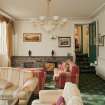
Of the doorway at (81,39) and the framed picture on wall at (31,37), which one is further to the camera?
the doorway at (81,39)

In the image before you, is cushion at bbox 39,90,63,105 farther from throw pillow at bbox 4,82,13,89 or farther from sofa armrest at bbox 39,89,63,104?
throw pillow at bbox 4,82,13,89

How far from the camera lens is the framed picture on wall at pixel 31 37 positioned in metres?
11.0

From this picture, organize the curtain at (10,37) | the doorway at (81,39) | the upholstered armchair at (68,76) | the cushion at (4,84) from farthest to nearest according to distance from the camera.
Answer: the doorway at (81,39) < the curtain at (10,37) < the upholstered armchair at (68,76) < the cushion at (4,84)

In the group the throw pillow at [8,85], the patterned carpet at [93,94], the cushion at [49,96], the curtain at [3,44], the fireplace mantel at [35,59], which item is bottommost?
the patterned carpet at [93,94]

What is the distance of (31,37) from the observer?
11.0 metres

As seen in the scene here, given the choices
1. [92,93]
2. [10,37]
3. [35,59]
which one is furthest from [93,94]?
[10,37]

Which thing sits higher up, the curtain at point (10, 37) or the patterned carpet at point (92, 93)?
the curtain at point (10, 37)

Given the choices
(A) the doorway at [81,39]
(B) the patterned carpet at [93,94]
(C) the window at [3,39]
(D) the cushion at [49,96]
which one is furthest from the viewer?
(A) the doorway at [81,39]

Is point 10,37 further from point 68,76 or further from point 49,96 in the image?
point 49,96

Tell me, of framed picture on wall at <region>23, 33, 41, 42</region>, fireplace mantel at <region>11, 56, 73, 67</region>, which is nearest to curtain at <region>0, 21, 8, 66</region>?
fireplace mantel at <region>11, 56, 73, 67</region>

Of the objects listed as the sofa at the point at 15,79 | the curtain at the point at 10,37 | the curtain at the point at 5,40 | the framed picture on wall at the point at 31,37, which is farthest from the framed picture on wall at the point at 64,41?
the sofa at the point at 15,79

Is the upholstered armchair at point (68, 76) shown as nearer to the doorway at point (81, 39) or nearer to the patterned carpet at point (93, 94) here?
the patterned carpet at point (93, 94)

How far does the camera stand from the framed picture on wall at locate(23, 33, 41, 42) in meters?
Answer: 11.0

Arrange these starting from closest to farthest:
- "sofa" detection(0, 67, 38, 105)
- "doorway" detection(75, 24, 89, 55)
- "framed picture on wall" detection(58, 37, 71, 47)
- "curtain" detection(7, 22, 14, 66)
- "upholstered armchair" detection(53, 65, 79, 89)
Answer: "sofa" detection(0, 67, 38, 105)
"upholstered armchair" detection(53, 65, 79, 89)
"curtain" detection(7, 22, 14, 66)
"framed picture on wall" detection(58, 37, 71, 47)
"doorway" detection(75, 24, 89, 55)
